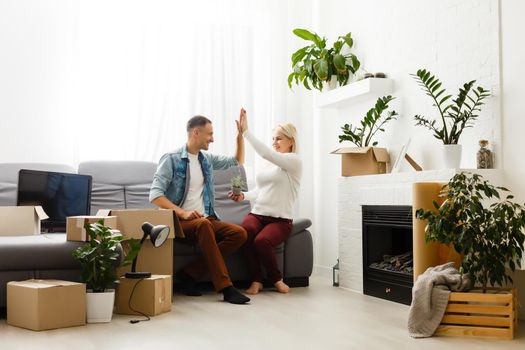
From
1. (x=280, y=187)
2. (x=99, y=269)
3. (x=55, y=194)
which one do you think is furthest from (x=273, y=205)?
(x=99, y=269)

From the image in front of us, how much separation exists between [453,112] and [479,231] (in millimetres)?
1119

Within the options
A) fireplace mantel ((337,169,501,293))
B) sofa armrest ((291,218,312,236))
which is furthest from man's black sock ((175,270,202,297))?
fireplace mantel ((337,169,501,293))

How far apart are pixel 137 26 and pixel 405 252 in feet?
9.82

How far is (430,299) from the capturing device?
3.20m

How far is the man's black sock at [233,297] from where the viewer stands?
4.08m

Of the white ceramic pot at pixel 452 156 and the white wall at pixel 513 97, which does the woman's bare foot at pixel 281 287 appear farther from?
the white wall at pixel 513 97

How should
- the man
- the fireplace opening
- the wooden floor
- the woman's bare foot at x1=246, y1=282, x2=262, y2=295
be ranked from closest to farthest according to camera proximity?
1. the wooden floor
2. the fireplace opening
3. the man
4. the woman's bare foot at x1=246, y1=282, x2=262, y2=295

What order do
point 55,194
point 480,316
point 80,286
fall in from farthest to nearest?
point 55,194 → point 80,286 → point 480,316

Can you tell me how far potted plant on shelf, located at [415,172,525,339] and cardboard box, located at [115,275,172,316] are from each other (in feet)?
4.91

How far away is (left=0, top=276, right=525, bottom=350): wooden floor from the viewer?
2.91m

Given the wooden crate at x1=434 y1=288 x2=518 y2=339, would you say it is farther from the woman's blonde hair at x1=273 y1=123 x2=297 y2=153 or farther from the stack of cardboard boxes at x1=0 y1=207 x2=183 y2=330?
the woman's blonde hair at x1=273 y1=123 x2=297 y2=153

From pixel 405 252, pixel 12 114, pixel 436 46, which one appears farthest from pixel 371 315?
pixel 12 114

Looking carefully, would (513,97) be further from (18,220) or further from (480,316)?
(18,220)

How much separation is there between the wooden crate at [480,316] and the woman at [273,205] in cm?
161
